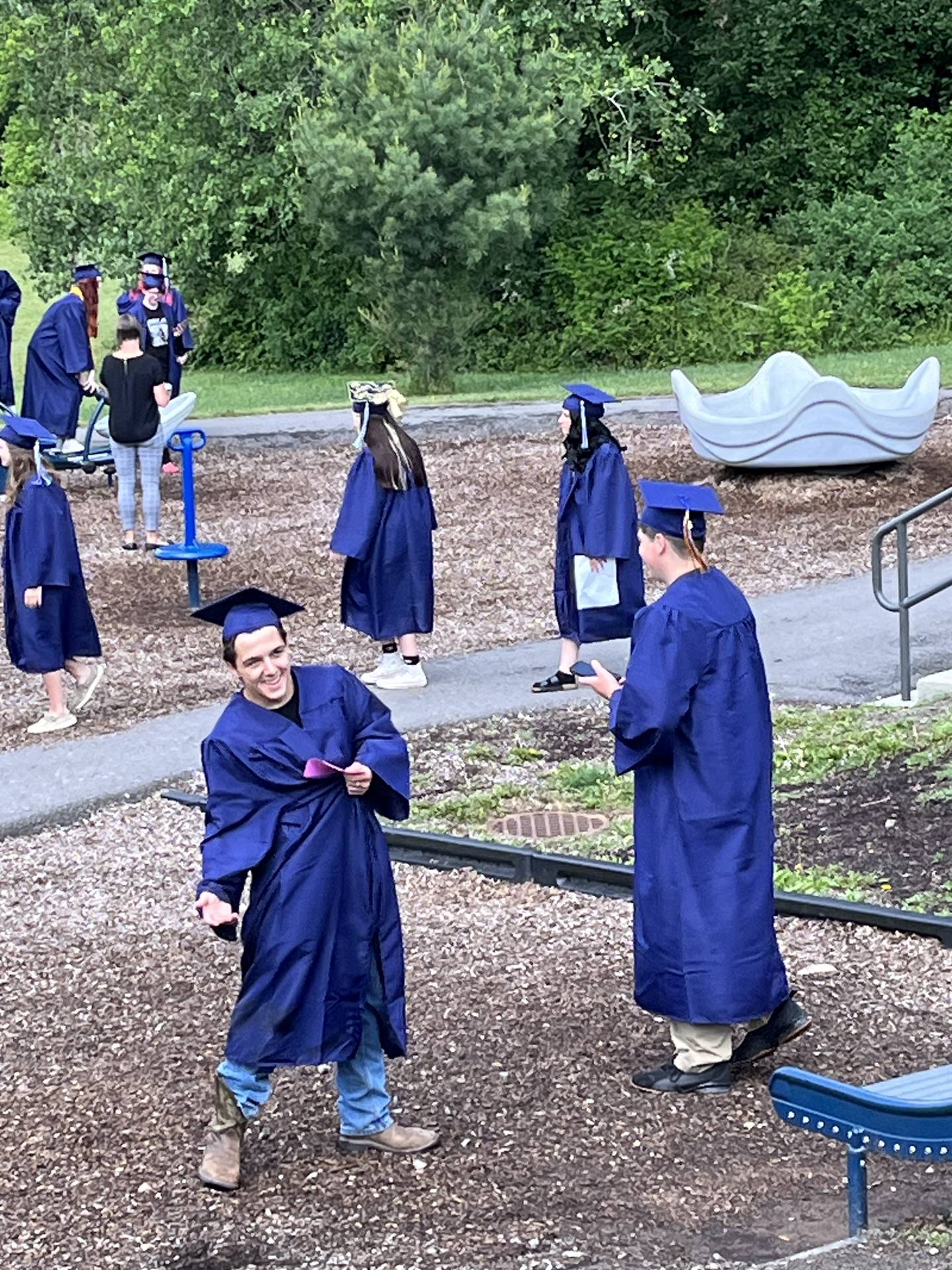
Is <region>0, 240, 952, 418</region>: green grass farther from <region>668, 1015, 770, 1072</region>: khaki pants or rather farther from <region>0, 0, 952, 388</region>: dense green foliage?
<region>668, 1015, 770, 1072</region>: khaki pants

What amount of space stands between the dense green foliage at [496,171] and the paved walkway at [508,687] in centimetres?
1221

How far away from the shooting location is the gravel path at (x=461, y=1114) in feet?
17.4

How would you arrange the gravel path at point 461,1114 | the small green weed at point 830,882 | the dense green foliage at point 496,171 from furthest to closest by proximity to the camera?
the dense green foliage at point 496,171 → the small green weed at point 830,882 → the gravel path at point 461,1114

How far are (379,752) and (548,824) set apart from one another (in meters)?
3.95

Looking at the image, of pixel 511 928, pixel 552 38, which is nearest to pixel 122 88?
pixel 552 38

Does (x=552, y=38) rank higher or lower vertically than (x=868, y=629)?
higher

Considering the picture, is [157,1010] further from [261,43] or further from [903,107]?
[903,107]

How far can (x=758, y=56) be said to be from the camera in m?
32.8

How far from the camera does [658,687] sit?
234 inches

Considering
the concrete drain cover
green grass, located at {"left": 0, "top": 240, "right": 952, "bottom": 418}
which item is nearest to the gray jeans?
green grass, located at {"left": 0, "top": 240, "right": 952, "bottom": 418}

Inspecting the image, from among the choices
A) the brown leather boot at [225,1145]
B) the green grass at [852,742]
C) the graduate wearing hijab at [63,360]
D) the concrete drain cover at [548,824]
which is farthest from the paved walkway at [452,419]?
the brown leather boot at [225,1145]

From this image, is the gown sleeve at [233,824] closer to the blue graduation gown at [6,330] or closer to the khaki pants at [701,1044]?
the khaki pants at [701,1044]

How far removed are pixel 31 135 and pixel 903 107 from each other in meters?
14.6

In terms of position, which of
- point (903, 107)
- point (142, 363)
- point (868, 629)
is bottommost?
point (868, 629)
